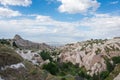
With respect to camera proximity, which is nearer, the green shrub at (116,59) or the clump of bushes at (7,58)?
the clump of bushes at (7,58)

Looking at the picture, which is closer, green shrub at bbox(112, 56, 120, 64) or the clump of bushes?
the clump of bushes

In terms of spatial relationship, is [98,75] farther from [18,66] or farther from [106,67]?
[18,66]

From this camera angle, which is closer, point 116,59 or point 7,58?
point 7,58

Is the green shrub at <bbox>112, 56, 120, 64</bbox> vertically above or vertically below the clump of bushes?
below

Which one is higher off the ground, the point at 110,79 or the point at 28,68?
the point at 28,68

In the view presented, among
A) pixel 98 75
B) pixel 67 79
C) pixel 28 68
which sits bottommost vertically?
pixel 98 75

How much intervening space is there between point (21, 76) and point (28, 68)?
3288mm

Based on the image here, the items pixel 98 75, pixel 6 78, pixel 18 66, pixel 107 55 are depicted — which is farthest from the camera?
pixel 107 55

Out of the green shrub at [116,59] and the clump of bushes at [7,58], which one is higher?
the clump of bushes at [7,58]

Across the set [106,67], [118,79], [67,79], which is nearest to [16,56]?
[67,79]

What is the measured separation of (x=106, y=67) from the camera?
541ft

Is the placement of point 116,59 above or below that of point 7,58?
below

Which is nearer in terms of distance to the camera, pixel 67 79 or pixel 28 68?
pixel 28 68

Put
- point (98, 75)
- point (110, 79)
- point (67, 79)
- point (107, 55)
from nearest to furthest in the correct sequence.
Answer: point (67, 79), point (110, 79), point (98, 75), point (107, 55)
